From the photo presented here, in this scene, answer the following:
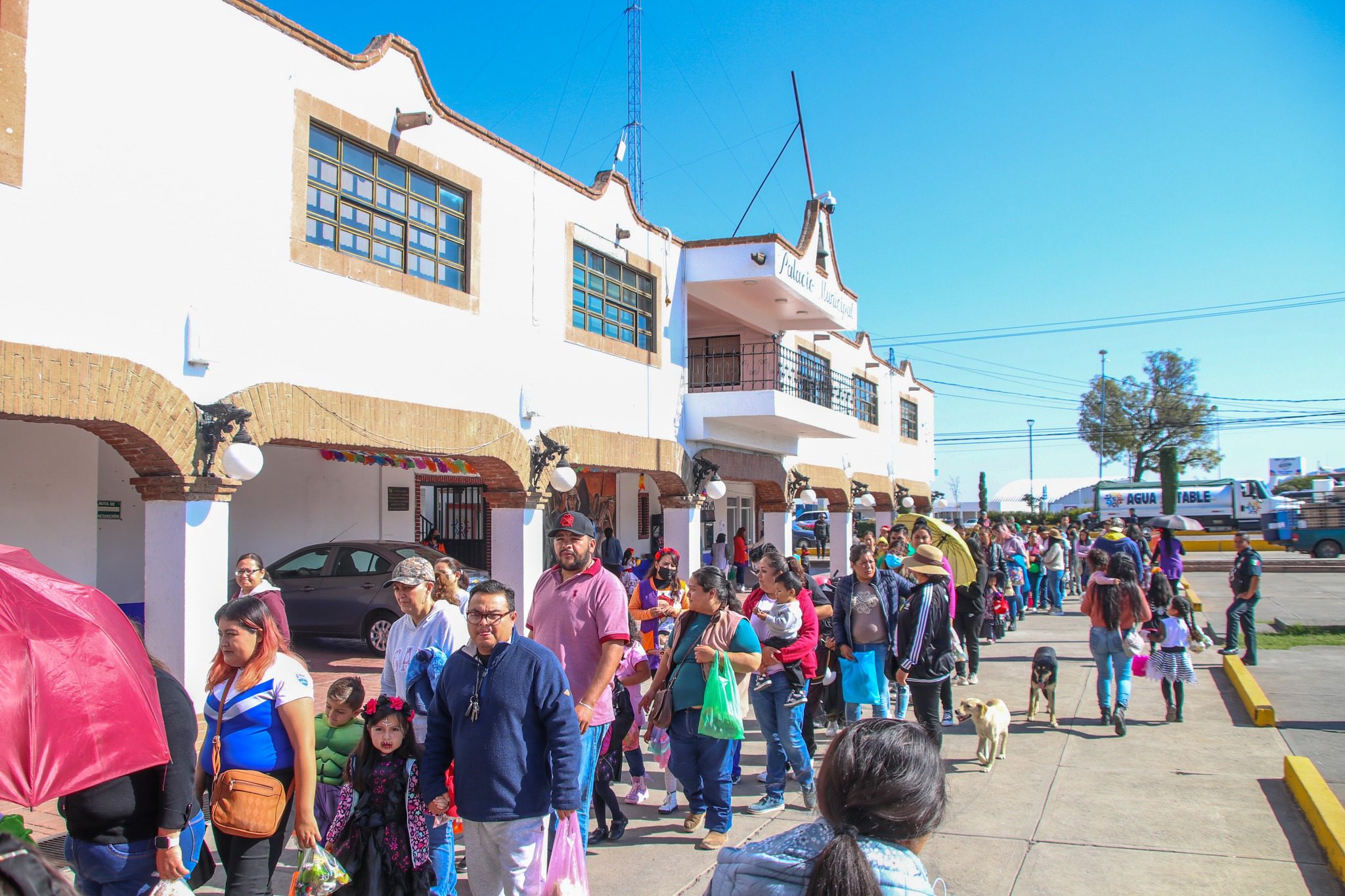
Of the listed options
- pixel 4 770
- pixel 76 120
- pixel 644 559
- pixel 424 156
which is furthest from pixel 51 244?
pixel 644 559

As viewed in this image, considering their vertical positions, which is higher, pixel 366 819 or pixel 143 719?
pixel 143 719

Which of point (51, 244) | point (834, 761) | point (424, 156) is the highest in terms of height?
point (424, 156)

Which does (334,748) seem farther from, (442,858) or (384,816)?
(442,858)

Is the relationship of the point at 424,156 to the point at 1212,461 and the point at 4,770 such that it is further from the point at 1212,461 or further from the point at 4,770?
the point at 1212,461

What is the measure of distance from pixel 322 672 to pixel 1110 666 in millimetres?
8248

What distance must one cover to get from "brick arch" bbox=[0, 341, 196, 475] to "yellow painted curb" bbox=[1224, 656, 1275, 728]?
9.43m

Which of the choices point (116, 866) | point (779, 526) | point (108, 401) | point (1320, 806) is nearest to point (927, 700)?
point (1320, 806)

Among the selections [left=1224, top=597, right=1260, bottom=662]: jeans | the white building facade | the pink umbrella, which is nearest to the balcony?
the white building facade

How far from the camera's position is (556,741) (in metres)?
3.78

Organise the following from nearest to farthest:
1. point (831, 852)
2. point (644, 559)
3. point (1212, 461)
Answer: point (831, 852) < point (644, 559) < point (1212, 461)

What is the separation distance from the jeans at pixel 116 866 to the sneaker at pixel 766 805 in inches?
140

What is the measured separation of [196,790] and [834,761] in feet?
9.72

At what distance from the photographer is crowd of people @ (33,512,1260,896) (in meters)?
2.01

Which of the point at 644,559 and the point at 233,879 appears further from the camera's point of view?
the point at 644,559
